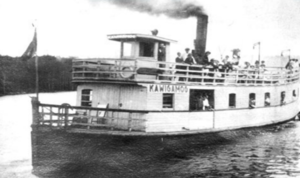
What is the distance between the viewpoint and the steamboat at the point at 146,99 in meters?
12.4

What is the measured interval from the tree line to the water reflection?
87.7 feet

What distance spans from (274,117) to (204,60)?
287 inches

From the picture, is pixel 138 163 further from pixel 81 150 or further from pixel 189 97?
pixel 189 97

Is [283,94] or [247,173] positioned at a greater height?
[283,94]

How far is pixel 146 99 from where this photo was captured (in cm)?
1269

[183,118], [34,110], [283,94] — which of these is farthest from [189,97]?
[283,94]

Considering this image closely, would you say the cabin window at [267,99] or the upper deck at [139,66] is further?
the cabin window at [267,99]

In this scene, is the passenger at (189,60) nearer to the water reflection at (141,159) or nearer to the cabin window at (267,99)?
the water reflection at (141,159)

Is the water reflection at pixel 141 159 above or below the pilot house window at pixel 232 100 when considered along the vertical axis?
below

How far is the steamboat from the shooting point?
40.7ft

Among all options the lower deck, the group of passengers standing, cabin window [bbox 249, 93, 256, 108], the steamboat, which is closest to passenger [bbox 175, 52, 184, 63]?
the group of passengers standing

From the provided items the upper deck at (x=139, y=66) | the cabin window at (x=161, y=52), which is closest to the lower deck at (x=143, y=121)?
the upper deck at (x=139, y=66)

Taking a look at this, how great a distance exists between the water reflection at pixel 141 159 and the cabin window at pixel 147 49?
377 cm

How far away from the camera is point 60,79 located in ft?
165
